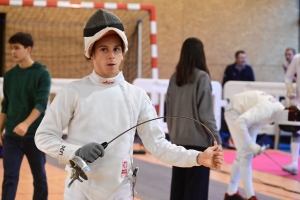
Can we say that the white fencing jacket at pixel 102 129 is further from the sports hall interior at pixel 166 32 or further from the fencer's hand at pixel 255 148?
the sports hall interior at pixel 166 32

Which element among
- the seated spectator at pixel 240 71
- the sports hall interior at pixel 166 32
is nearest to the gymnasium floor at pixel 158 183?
the sports hall interior at pixel 166 32

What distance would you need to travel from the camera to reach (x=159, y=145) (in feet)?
8.38

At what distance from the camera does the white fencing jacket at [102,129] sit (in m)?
2.44

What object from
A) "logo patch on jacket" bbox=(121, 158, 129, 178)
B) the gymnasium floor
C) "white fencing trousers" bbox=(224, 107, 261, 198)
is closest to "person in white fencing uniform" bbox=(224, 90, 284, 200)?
"white fencing trousers" bbox=(224, 107, 261, 198)

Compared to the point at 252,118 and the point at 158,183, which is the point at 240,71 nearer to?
the point at 158,183

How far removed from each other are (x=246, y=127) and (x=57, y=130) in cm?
274

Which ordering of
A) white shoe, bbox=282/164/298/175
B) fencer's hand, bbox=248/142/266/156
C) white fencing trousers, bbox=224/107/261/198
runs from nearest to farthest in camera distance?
fencer's hand, bbox=248/142/266/156 → white fencing trousers, bbox=224/107/261/198 → white shoe, bbox=282/164/298/175

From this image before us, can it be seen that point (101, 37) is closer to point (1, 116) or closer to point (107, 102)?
point (107, 102)

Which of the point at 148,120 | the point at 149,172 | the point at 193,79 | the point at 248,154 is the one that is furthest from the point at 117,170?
the point at 149,172

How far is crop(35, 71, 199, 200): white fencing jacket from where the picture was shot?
2.44 m

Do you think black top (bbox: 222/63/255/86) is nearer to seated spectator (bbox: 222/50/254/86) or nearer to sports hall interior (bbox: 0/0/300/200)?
seated spectator (bbox: 222/50/254/86)

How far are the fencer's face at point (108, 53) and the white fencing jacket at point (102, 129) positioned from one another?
7 centimetres

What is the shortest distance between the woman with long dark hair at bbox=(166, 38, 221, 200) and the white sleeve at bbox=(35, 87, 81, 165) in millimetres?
1800

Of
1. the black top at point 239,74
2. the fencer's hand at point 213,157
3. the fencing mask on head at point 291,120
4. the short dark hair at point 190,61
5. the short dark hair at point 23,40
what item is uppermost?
the short dark hair at point 23,40
